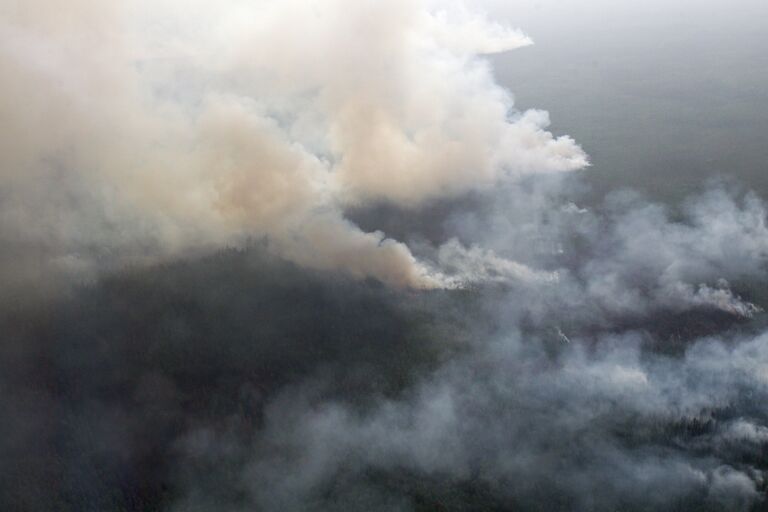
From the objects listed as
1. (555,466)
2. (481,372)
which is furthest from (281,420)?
(555,466)

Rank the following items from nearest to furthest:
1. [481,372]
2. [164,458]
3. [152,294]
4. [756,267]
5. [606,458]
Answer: [606,458] < [164,458] < [481,372] < [756,267] < [152,294]

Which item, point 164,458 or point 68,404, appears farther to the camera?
point 68,404

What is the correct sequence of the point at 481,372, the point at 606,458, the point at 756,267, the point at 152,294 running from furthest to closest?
the point at 152,294 → the point at 756,267 → the point at 481,372 → the point at 606,458

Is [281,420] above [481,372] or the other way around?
the other way around

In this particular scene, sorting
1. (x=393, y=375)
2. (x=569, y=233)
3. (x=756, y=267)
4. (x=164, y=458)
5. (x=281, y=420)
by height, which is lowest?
(x=164, y=458)

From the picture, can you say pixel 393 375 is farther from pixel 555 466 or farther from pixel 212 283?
pixel 212 283

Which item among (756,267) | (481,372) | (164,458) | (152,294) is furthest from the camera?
(152,294)

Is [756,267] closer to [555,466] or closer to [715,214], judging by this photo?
[715,214]

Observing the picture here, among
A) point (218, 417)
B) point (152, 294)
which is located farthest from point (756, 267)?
point (152, 294)

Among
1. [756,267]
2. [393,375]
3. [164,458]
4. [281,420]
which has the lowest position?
[164,458]
